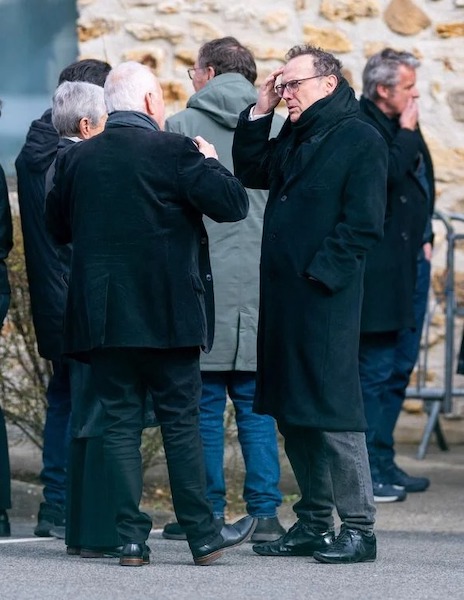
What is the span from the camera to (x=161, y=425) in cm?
541

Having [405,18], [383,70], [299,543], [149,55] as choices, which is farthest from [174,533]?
[405,18]

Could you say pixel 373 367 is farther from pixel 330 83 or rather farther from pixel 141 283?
pixel 141 283

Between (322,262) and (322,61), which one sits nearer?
(322,262)

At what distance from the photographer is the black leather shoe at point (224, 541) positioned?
5430 mm

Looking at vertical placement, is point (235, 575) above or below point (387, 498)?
above

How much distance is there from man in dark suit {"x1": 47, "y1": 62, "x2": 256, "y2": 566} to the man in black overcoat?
6.73 ft

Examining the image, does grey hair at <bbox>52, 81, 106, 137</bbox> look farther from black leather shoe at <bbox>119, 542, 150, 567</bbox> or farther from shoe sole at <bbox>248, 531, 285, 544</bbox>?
shoe sole at <bbox>248, 531, 285, 544</bbox>

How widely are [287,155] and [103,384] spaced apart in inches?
39.4

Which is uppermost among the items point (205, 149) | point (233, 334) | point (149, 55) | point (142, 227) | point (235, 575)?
point (149, 55)

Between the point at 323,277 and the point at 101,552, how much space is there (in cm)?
126

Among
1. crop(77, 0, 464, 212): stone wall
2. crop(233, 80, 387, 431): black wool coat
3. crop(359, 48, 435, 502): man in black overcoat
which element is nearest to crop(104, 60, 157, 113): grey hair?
crop(233, 80, 387, 431): black wool coat

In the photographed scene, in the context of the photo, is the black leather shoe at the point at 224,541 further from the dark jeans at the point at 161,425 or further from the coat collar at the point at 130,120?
the coat collar at the point at 130,120

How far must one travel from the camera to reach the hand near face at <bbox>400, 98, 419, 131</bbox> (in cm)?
740

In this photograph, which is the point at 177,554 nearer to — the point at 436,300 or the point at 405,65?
the point at 405,65
